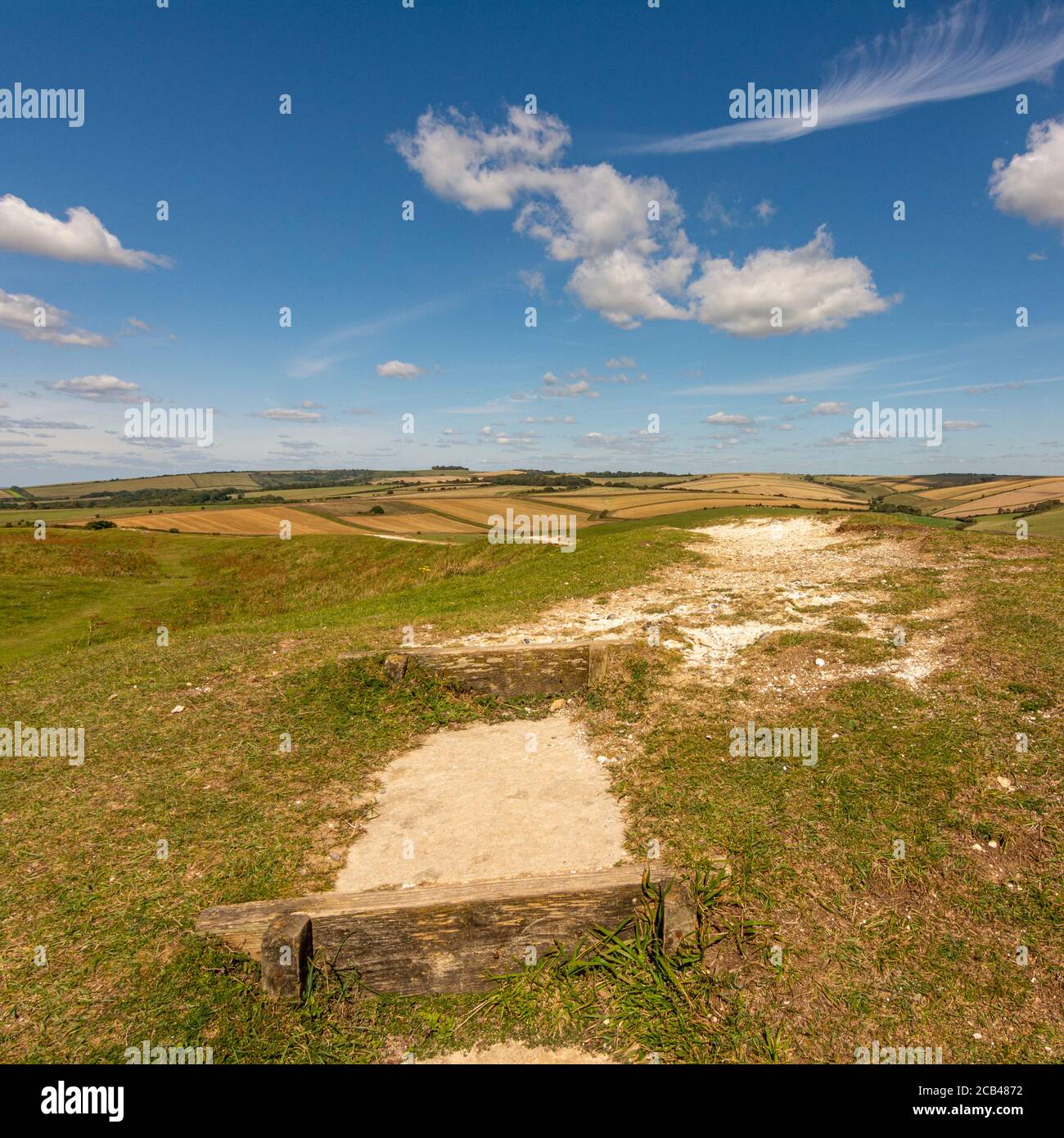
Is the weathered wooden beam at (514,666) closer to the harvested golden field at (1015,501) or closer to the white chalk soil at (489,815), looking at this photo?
the white chalk soil at (489,815)

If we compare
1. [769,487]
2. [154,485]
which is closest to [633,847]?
[769,487]

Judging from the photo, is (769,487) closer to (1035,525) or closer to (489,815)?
(1035,525)

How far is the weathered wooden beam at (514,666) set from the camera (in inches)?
396

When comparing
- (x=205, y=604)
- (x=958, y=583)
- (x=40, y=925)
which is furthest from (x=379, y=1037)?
(x=205, y=604)

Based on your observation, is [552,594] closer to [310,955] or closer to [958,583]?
[958,583]

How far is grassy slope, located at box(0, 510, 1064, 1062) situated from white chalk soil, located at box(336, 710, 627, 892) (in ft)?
1.43

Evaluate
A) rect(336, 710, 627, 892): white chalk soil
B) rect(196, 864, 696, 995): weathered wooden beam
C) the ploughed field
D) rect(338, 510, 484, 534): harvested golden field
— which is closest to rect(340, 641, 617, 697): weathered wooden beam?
rect(336, 710, 627, 892): white chalk soil

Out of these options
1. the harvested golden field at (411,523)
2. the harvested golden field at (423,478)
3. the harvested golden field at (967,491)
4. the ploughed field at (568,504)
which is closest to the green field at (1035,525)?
the ploughed field at (568,504)

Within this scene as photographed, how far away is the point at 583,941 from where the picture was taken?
500cm

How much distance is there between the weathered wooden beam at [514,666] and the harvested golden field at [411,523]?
47634 millimetres

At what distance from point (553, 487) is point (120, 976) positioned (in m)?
101

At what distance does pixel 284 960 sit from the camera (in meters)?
4.45

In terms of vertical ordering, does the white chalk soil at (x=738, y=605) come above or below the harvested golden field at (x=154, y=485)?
Answer: below

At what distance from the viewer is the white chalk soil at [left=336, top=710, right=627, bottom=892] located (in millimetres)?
5828
